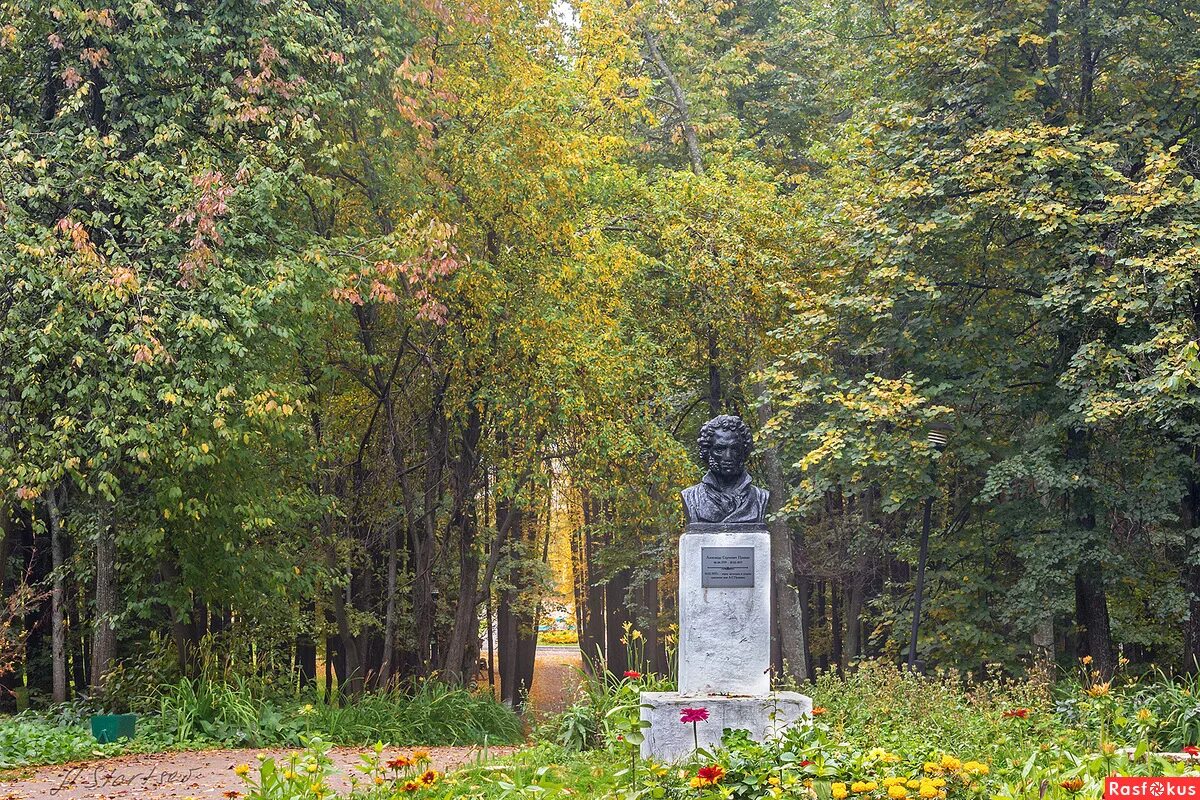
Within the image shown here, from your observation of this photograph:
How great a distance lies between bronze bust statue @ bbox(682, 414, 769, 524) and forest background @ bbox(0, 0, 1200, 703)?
4.39m

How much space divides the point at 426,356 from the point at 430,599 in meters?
4.20

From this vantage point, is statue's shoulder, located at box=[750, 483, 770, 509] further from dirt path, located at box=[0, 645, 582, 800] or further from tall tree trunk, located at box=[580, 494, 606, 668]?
tall tree trunk, located at box=[580, 494, 606, 668]

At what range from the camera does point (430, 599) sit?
1858 cm

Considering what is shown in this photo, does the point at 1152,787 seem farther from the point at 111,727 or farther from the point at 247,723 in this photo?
the point at 111,727

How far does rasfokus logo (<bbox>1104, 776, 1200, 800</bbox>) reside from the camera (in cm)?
545

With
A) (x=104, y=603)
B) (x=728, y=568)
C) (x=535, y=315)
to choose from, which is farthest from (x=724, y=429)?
(x=104, y=603)

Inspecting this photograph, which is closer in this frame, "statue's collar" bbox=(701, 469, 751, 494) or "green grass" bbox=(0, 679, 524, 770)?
"statue's collar" bbox=(701, 469, 751, 494)

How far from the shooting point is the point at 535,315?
16.2 m

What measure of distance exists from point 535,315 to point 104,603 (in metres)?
6.49

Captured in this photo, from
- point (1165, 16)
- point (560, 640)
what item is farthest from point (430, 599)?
point (560, 640)

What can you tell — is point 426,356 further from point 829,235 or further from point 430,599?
point 829,235

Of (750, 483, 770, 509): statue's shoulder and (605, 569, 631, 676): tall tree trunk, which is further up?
(750, 483, 770, 509): statue's shoulder

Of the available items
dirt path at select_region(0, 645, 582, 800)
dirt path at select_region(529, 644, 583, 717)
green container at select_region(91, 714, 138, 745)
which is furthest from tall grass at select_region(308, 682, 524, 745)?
green container at select_region(91, 714, 138, 745)
